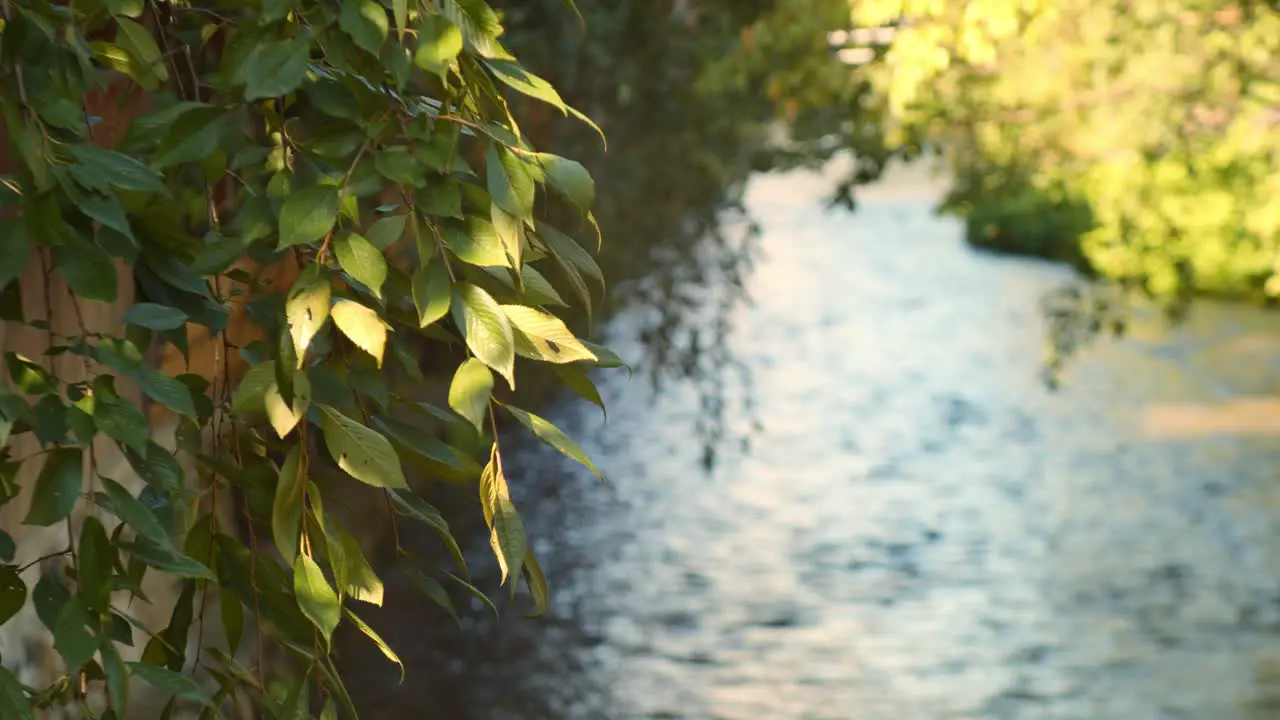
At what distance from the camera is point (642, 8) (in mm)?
6664

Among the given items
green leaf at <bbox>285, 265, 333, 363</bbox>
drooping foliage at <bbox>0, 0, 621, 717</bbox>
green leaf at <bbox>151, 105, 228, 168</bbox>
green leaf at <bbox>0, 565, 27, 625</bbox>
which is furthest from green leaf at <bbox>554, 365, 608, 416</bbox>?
green leaf at <bbox>0, 565, 27, 625</bbox>

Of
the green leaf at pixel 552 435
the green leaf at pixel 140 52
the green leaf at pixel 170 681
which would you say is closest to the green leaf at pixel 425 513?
the green leaf at pixel 552 435

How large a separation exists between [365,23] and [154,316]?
0.27 metres

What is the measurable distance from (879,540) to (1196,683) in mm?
2587

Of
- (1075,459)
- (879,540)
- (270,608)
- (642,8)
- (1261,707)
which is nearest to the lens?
(270,608)

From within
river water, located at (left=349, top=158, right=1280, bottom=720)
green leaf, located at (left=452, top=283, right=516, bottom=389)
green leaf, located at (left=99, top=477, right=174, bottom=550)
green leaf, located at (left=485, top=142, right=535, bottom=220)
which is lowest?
green leaf, located at (left=99, top=477, right=174, bottom=550)

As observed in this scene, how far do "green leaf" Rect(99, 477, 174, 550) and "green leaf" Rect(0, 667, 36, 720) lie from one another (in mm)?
132

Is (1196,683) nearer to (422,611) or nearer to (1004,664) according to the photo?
(1004,664)

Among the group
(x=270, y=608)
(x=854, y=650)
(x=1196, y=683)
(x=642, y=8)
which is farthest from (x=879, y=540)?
(x=270, y=608)

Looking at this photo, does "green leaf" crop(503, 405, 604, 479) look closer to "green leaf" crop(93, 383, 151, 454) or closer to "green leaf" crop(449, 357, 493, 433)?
"green leaf" crop(449, 357, 493, 433)

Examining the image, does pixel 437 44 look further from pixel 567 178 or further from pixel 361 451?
pixel 361 451

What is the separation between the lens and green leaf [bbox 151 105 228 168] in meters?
1.26

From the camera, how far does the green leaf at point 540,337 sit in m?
1.23

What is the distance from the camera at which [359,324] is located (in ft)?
3.91
